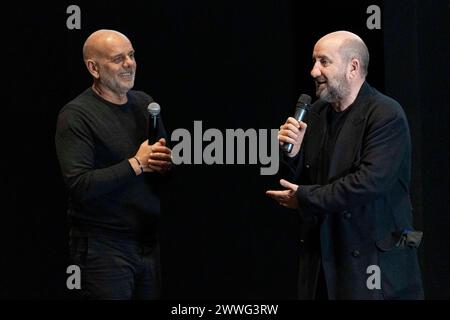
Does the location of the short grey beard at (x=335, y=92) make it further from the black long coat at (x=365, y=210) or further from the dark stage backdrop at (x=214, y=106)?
the dark stage backdrop at (x=214, y=106)

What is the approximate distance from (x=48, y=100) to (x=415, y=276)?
2025mm

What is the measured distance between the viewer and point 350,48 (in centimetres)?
337

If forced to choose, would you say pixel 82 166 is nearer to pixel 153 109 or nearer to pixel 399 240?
pixel 153 109

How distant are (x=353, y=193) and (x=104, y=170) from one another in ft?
3.24

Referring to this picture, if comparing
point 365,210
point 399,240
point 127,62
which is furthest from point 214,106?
point 399,240

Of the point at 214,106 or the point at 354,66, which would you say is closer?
the point at 354,66

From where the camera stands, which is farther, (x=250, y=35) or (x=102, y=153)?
(x=250, y=35)

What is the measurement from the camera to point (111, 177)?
3393mm

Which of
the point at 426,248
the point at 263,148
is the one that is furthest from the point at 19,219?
the point at 426,248

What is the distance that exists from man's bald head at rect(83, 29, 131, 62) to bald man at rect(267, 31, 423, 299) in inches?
33.0

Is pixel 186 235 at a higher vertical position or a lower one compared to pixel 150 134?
lower

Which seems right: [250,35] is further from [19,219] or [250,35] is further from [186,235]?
[19,219]

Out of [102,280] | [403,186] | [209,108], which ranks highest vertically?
[209,108]

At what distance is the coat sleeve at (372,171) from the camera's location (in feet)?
10.4
